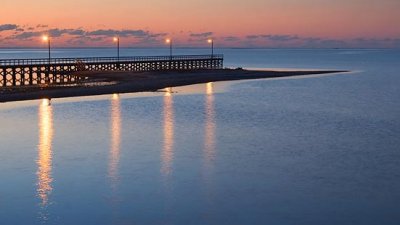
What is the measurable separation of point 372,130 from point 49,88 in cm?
3402

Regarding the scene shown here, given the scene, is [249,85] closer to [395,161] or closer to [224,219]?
[395,161]

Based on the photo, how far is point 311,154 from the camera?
24.6 meters

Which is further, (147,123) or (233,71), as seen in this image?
(233,71)

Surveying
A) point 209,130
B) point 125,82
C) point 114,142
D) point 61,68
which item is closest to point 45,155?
point 114,142

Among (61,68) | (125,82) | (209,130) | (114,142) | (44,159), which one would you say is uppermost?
(61,68)

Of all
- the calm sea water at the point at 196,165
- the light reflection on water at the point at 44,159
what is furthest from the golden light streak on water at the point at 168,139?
the light reflection on water at the point at 44,159

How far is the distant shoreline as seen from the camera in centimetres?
4991

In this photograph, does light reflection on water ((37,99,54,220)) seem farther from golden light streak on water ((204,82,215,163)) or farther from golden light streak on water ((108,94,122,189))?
A: golden light streak on water ((204,82,215,163))

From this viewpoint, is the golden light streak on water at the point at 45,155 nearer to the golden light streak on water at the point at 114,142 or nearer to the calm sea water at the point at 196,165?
the calm sea water at the point at 196,165

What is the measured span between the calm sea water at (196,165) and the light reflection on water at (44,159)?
5cm

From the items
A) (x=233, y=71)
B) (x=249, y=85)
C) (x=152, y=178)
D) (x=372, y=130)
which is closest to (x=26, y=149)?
(x=152, y=178)

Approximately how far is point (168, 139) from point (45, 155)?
6.78 metres

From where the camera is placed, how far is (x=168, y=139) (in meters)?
28.4

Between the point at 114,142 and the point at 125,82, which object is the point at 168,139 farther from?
the point at 125,82
